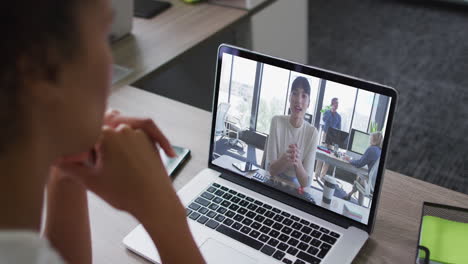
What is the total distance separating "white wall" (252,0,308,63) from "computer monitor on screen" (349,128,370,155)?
1271mm

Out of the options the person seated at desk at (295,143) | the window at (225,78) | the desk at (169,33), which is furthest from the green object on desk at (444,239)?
the desk at (169,33)

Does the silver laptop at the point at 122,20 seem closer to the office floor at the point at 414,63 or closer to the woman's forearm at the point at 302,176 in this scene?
the woman's forearm at the point at 302,176

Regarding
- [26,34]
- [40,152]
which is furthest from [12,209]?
[26,34]

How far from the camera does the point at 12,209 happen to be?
0.47m

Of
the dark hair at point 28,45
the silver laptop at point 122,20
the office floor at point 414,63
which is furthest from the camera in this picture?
the office floor at point 414,63

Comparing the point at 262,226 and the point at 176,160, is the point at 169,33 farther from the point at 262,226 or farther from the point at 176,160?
the point at 262,226

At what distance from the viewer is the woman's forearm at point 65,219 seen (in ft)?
2.56

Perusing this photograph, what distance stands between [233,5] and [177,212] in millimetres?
1354

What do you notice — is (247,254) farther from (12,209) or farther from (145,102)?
(145,102)

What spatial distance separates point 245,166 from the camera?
101 centimetres

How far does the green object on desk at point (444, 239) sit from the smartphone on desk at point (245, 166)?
33 cm

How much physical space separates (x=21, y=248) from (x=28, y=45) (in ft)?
0.55

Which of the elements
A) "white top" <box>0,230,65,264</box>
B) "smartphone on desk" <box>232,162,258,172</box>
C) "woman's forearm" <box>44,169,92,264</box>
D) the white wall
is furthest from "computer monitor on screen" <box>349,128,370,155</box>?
the white wall

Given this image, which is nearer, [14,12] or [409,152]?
[14,12]
